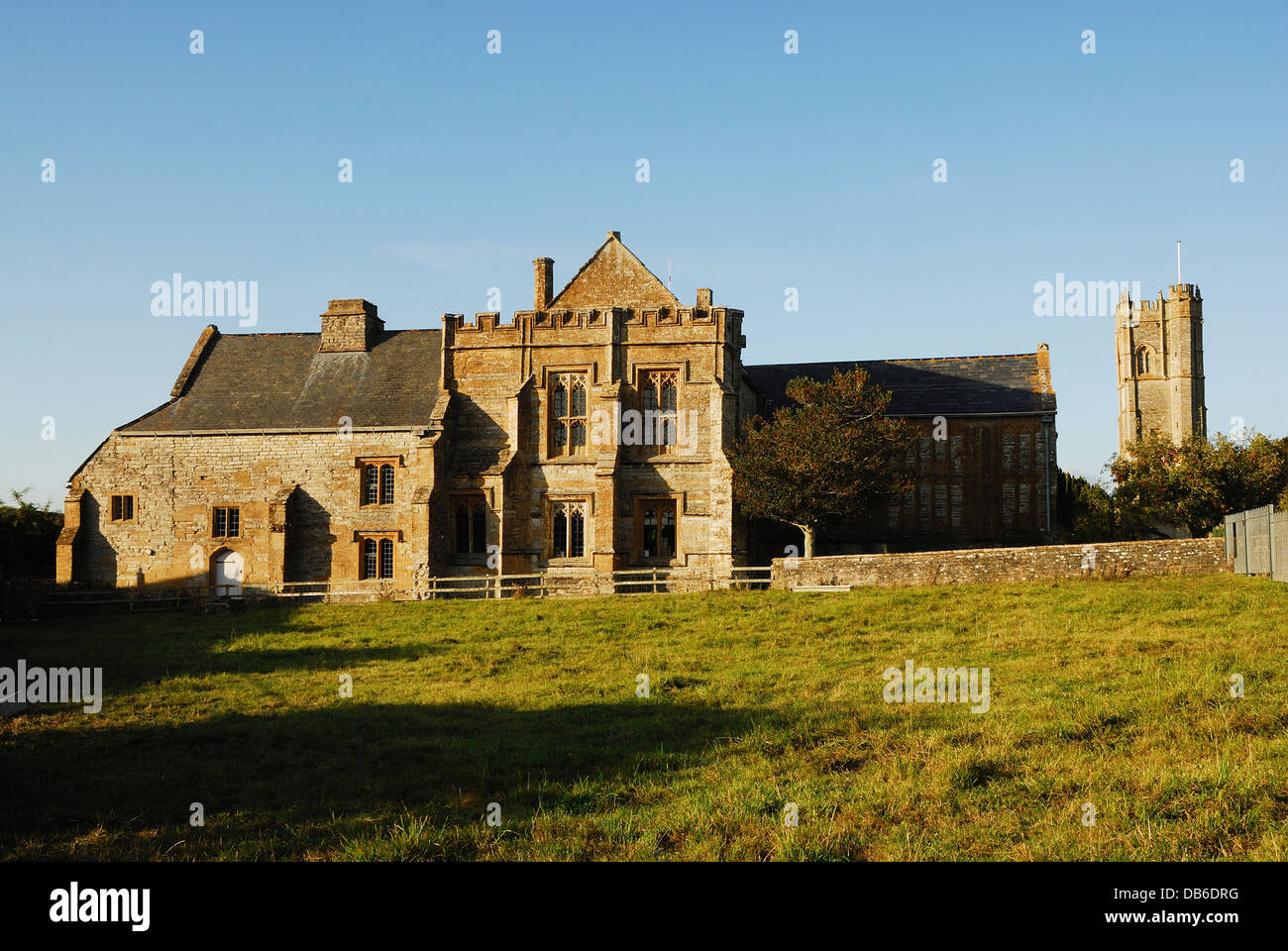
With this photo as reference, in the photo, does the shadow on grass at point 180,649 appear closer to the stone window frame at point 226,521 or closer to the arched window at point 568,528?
the stone window frame at point 226,521

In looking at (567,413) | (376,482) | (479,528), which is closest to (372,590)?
(479,528)

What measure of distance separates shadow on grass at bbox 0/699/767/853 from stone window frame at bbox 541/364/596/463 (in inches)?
917

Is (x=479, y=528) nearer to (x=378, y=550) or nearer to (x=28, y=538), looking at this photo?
(x=378, y=550)

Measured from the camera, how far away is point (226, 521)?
41.6 meters

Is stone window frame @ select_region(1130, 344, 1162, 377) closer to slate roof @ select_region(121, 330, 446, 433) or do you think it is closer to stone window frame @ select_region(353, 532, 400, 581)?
slate roof @ select_region(121, 330, 446, 433)

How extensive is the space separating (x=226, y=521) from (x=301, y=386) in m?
6.48

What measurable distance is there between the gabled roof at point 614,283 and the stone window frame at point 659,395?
2.69m

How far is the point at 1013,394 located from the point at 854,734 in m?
41.3

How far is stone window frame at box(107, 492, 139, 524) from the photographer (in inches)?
1660

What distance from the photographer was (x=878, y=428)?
126 ft

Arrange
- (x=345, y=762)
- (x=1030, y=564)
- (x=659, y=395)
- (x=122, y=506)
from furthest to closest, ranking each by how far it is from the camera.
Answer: (x=122, y=506)
(x=659, y=395)
(x=1030, y=564)
(x=345, y=762)

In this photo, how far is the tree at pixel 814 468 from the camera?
1452 inches
